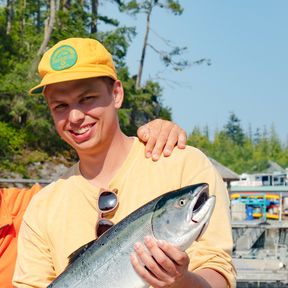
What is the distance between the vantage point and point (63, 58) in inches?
103

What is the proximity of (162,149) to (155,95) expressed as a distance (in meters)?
30.2

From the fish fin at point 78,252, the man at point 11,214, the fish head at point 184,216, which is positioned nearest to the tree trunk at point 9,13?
the man at point 11,214

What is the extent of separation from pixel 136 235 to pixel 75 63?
0.83 meters

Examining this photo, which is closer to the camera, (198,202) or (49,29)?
(198,202)

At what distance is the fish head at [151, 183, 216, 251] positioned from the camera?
192 centimetres

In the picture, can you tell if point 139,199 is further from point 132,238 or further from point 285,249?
point 285,249

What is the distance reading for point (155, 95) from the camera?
3278 cm

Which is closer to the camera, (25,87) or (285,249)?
(285,249)

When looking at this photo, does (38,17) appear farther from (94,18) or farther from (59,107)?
(59,107)

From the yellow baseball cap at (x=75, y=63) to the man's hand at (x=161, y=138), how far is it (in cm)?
27

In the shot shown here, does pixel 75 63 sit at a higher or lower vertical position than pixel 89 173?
higher

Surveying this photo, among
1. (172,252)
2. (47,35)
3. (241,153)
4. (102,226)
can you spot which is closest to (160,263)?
(172,252)

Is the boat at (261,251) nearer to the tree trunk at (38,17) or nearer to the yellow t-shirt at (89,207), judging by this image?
the yellow t-shirt at (89,207)

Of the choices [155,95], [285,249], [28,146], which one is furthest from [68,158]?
[285,249]
